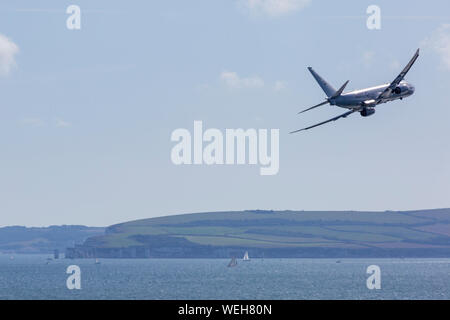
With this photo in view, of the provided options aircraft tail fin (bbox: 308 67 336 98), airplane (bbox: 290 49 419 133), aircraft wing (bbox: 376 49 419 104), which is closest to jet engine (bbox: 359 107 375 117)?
airplane (bbox: 290 49 419 133)

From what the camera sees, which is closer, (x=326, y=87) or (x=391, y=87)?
(x=326, y=87)

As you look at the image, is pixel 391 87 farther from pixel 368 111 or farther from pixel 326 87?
pixel 326 87

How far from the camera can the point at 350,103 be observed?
111250mm

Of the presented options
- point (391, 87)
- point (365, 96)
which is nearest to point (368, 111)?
point (365, 96)

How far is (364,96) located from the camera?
11231 cm

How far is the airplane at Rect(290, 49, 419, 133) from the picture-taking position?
362ft

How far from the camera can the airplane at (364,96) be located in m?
110

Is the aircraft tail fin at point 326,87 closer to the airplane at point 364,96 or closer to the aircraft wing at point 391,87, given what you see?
the airplane at point 364,96

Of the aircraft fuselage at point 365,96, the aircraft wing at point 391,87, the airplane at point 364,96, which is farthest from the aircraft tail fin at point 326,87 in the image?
the aircraft wing at point 391,87
